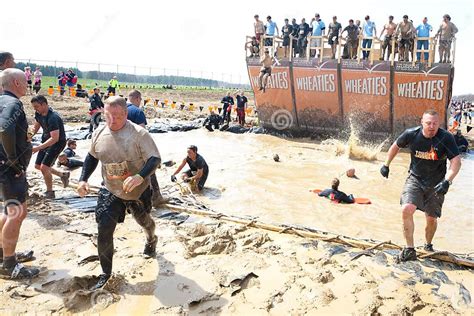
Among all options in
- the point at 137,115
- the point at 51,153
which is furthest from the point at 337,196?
the point at 51,153

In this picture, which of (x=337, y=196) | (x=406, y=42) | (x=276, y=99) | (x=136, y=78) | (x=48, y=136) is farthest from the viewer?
(x=136, y=78)

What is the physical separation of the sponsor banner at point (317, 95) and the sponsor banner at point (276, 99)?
44cm

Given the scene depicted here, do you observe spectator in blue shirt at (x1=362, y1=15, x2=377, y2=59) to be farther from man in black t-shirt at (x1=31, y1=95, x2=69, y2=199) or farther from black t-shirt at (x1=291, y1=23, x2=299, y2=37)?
man in black t-shirt at (x1=31, y1=95, x2=69, y2=199)

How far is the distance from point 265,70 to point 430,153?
13422mm

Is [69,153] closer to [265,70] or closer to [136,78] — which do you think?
[265,70]

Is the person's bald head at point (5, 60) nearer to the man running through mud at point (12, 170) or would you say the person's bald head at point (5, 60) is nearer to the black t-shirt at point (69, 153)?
the man running through mud at point (12, 170)

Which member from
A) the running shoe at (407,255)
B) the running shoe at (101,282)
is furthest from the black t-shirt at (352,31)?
the running shoe at (101,282)

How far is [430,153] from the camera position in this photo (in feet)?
14.6

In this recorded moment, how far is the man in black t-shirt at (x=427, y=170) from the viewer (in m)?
4.36

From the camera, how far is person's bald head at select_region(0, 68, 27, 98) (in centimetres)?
395

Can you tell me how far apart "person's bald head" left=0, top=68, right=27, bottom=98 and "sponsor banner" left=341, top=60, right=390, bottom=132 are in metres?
13.9

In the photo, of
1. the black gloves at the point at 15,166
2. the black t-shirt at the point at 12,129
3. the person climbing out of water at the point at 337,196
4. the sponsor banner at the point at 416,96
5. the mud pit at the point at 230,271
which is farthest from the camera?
the sponsor banner at the point at 416,96

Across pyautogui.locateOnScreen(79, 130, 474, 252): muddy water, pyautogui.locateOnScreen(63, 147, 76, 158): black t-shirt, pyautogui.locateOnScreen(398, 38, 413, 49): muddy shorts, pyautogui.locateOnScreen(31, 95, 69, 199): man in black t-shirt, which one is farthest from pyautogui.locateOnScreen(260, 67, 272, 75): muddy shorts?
pyautogui.locateOnScreen(31, 95, 69, 199): man in black t-shirt

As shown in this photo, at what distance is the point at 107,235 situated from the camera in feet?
12.1
